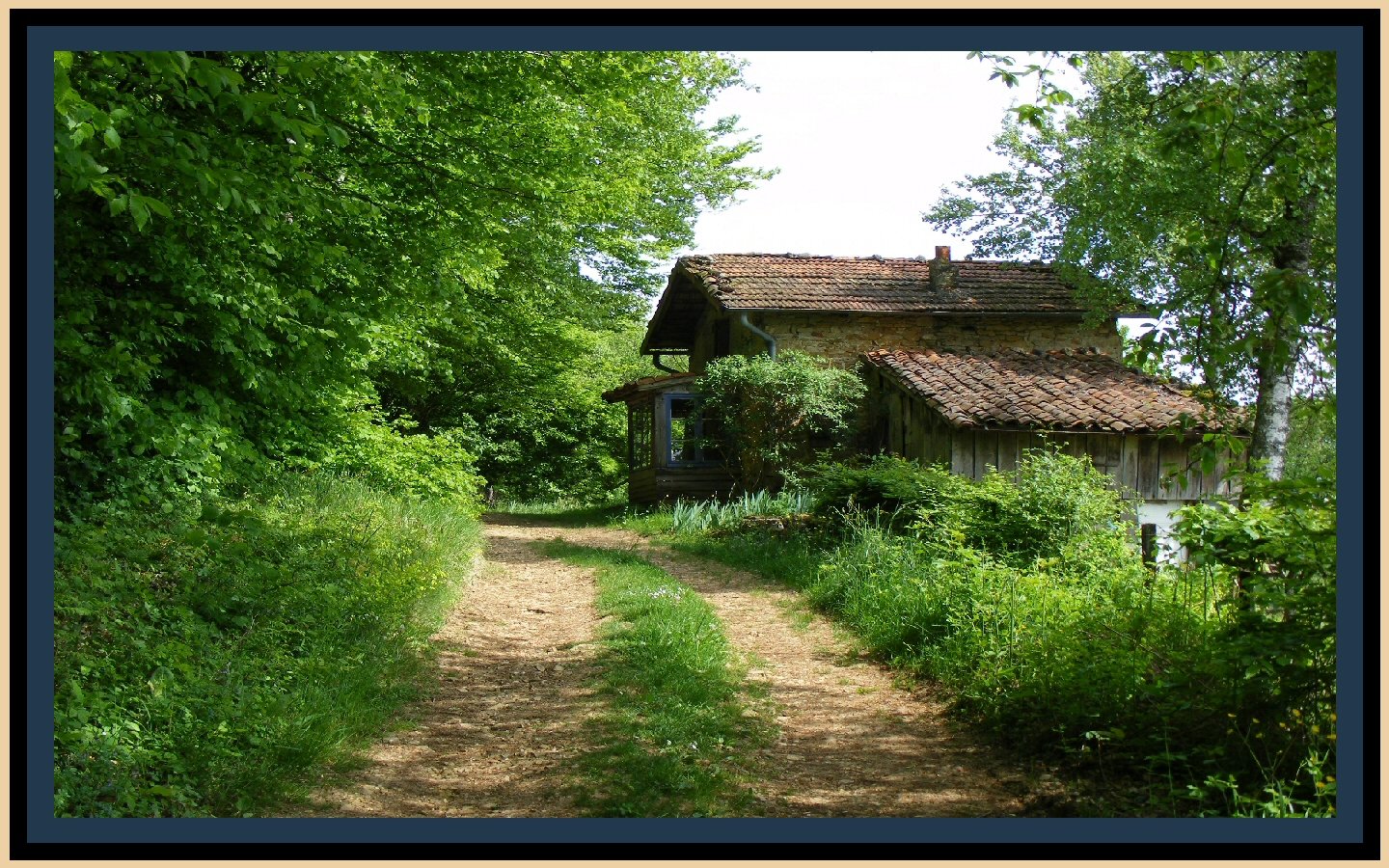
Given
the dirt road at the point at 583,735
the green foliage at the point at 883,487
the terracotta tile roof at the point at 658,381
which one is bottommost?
the dirt road at the point at 583,735

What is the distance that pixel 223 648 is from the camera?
21.6 ft

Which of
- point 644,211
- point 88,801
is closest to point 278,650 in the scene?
point 88,801

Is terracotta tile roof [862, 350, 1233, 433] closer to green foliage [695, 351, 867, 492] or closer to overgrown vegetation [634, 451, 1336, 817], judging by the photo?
green foliage [695, 351, 867, 492]

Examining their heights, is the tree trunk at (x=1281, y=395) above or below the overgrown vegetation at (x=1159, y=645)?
above

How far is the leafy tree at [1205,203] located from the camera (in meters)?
5.35

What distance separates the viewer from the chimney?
68.2 ft

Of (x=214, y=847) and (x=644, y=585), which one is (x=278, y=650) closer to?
(x=214, y=847)

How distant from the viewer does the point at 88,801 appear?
4.39 meters

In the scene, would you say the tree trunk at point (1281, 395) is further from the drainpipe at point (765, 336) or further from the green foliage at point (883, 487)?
the drainpipe at point (765, 336)

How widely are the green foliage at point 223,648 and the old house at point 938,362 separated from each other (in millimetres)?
9566

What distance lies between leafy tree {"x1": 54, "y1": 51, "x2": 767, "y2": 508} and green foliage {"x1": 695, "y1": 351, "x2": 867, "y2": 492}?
524 centimetres

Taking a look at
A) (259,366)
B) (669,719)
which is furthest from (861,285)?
(669,719)

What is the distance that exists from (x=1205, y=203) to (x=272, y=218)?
12.1 meters

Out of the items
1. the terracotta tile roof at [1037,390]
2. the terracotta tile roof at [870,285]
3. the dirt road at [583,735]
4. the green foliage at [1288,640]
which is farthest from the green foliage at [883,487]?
the green foliage at [1288,640]
